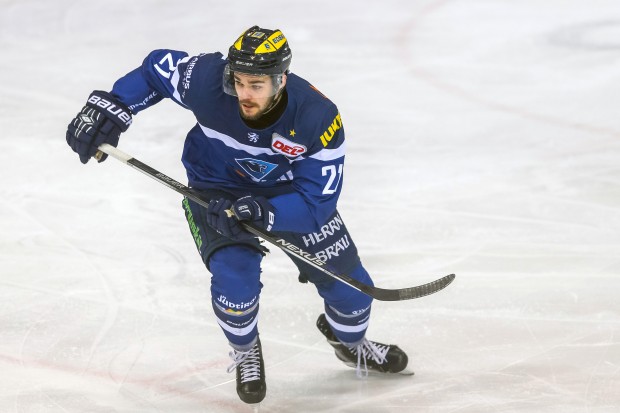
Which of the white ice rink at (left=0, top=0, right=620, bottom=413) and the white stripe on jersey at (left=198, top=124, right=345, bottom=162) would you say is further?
the white ice rink at (left=0, top=0, right=620, bottom=413)

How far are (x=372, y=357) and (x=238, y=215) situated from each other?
0.89 m

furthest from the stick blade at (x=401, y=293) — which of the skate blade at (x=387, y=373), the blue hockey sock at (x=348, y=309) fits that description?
the skate blade at (x=387, y=373)

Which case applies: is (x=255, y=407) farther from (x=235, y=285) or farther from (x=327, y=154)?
(x=327, y=154)

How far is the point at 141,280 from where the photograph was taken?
4.06 meters

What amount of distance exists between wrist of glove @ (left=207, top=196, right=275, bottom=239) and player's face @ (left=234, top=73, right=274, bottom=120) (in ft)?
0.83

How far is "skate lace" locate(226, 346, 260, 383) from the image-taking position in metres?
3.26

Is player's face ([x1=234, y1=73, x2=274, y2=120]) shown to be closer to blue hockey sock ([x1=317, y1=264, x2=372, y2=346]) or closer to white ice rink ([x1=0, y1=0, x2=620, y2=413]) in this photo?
blue hockey sock ([x1=317, y1=264, x2=372, y2=346])

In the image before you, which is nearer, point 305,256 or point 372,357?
point 305,256

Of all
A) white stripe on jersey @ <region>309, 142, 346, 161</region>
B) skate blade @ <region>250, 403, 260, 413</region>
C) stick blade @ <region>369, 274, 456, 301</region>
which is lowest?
skate blade @ <region>250, 403, 260, 413</region>

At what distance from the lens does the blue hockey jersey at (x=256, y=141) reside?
298 cm

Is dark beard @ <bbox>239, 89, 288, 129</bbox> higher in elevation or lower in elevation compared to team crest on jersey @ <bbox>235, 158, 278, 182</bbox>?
higher

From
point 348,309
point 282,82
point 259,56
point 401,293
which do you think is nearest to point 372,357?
point 348,309

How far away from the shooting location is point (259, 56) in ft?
9.41

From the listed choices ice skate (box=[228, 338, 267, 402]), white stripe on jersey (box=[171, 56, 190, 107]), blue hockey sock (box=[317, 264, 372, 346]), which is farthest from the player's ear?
ice skate (box=[228, 338, 267, 402])
